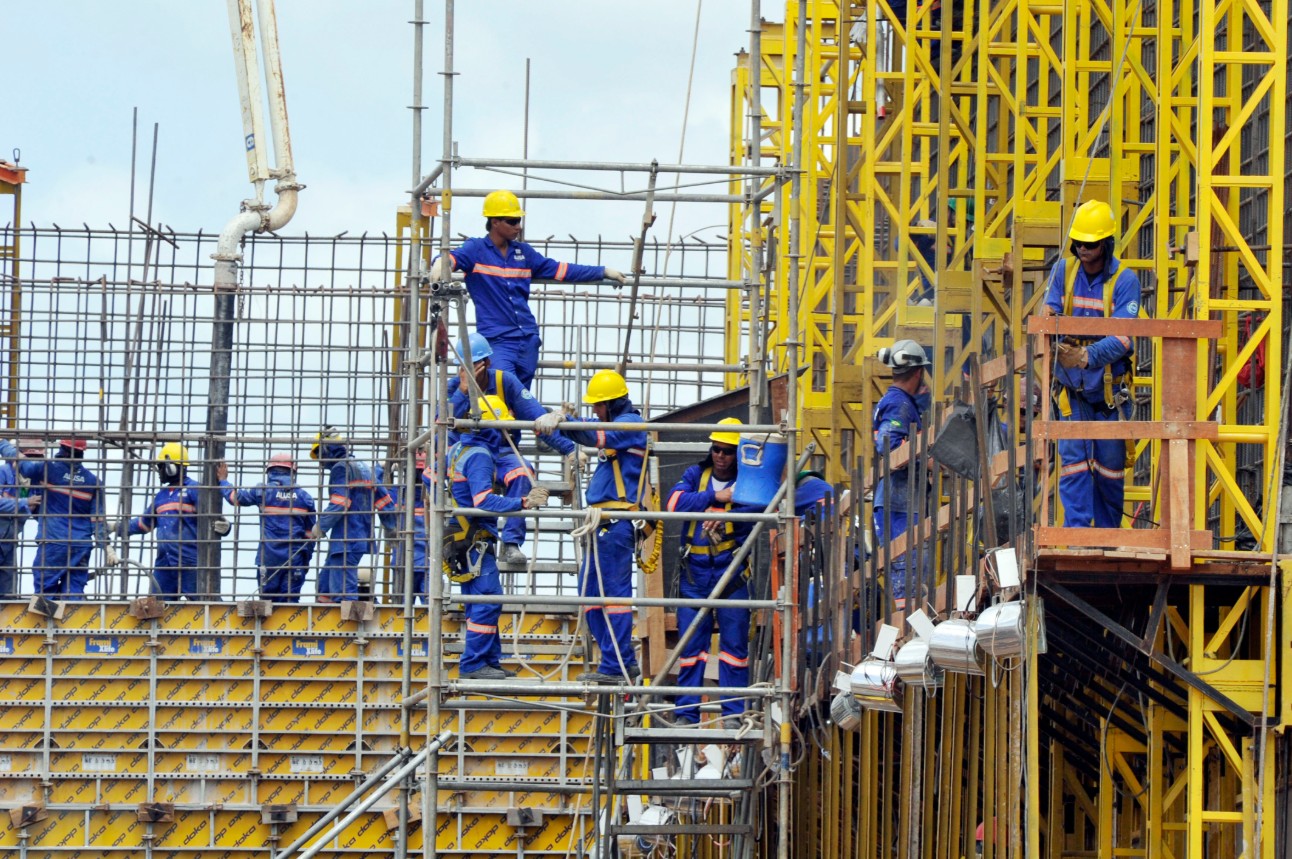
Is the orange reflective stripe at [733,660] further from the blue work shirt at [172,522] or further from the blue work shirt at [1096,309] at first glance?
the blue work shirt at [172,522]

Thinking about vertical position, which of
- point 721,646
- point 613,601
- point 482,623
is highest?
point 613,601

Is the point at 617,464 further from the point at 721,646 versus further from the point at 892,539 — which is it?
the point at 892,539

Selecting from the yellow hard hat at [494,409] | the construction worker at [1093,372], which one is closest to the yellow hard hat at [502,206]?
the yellow hard hat at [494,409]

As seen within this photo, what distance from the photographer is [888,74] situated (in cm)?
2252

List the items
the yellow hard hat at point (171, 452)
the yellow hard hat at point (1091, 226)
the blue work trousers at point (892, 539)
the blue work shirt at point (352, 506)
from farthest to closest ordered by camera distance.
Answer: the yellow hard hat at point (171, 452), the blue work shirt at point (352, 506), the blue work trousers at point (892, 539), the yellow hard hat at point (1091, 226)

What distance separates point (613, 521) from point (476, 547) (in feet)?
3.54

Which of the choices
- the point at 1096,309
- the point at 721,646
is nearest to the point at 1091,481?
the point at 1096,309

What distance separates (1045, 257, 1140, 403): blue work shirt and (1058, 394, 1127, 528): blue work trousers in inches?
13.6

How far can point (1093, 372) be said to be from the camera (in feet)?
45.4

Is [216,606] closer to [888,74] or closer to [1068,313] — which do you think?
[888,74]

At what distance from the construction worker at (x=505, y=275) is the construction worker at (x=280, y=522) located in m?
4.83

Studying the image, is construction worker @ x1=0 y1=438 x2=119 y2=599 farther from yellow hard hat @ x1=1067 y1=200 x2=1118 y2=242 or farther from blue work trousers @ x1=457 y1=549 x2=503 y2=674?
yellow hard hat @ x1=1067 y1=200 x2=1118 y2=242

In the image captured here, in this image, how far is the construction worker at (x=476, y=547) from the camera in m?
17.3

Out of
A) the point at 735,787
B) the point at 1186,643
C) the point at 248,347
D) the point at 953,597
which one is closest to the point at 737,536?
the point at 735,787
